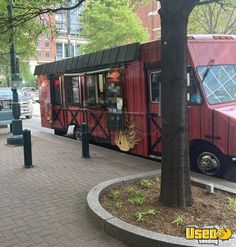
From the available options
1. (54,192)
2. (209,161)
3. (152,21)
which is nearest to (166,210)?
(54,192)

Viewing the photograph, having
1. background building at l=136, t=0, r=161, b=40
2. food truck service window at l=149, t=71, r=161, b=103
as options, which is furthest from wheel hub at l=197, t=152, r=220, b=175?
background building at l=136, t=0, r=161, b=40

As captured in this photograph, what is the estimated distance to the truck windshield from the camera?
7.61 m

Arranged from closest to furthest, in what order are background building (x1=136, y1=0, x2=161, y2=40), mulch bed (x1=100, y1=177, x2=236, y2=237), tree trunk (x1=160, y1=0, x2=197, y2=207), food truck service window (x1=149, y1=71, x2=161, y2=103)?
mulch bed (x1=100, y1=177, x2=236, y2=237) < tree trunk (x1=160, y1=0, x2=197, y2=207) < food truck service window (x1=149, y1=71, x2=161, y2=103) < background building (x1=136, y1=0, x2=161, y2=40)

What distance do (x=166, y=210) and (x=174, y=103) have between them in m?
1.39

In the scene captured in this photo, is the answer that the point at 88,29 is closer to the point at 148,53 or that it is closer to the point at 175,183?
the point at 148,53

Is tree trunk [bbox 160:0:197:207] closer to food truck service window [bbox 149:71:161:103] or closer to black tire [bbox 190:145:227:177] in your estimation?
black tire [bbox 190:145:227:177]

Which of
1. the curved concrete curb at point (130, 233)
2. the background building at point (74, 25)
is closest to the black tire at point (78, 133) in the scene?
the background building at point (74, 25)

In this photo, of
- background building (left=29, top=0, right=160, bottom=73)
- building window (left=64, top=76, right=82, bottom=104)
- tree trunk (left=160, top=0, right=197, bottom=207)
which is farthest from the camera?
building window (left=64, top=76, right=82, bottom=104)

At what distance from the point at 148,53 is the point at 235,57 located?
6.15ft

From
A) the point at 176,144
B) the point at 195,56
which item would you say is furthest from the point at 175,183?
the point at 195,56

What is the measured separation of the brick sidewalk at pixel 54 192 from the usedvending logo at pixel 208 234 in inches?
31.4

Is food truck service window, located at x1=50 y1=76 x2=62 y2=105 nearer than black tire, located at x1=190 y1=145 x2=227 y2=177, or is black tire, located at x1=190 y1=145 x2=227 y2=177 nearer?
black tire, located at x1=190 y1=145 x2=227 y2=177

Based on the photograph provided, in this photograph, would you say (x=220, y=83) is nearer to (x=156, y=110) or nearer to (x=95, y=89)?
(x=156, y=110)

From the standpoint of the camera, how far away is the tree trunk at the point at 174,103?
16.0 feet
